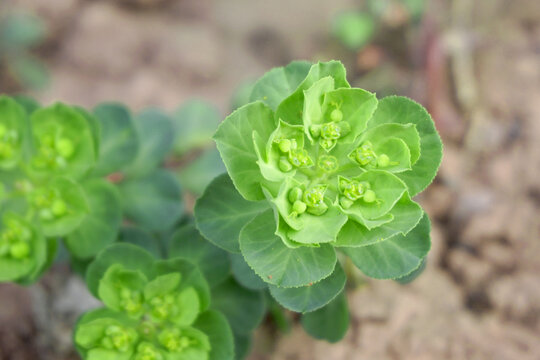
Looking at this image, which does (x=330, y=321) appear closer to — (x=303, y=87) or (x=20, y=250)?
(x=303, y=87)

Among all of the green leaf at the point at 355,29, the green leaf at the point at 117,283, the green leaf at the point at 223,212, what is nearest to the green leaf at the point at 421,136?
the green leaf at the point at 223,212

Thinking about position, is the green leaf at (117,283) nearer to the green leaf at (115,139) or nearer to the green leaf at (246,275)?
the green leaf at (246,275)

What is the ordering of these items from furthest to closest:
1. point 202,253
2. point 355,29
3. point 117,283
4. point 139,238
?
1. point 355,29
2. point 139,238
3. point 202,253
4. point 117,283

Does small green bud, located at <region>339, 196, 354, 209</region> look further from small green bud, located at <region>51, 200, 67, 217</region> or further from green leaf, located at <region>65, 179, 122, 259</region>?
small green bud, located at <region>51, 200, 67, 217</region>

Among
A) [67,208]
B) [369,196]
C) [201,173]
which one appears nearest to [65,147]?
[67,208]

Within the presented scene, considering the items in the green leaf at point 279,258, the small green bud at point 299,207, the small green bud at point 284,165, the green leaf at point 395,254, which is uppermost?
the small green bud at point 284,165

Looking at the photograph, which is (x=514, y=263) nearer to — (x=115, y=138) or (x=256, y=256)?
(x=256, y=256)
